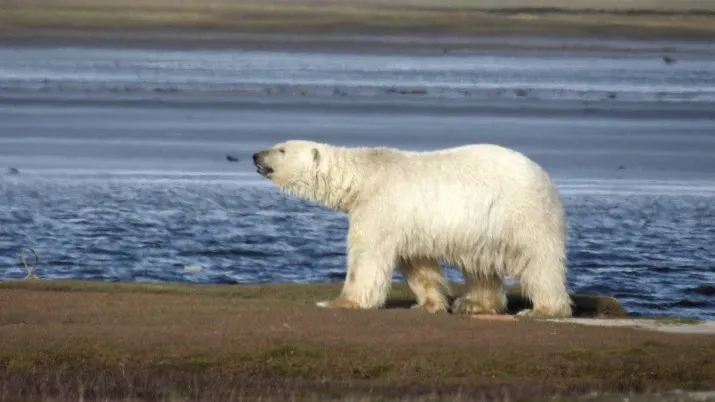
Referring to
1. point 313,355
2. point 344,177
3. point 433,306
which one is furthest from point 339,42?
point 313,355

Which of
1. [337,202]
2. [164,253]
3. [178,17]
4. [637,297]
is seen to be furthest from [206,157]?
[178,17]

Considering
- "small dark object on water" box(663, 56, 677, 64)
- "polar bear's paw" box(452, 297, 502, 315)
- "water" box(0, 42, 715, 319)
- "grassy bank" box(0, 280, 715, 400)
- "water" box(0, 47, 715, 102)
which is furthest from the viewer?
"small dark object on water" box(663, 56, 677, 64)

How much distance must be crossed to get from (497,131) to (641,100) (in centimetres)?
929

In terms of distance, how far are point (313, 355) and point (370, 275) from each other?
230cm

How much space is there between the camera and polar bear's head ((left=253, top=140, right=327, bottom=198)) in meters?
12.7

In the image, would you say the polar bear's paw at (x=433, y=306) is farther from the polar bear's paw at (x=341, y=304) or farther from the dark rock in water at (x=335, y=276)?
the dark rock in water at (x=335, y=276)

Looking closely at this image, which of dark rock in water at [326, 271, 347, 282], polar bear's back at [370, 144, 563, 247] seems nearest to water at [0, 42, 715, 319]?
dark rock in water at [326, 271, 347, 282]

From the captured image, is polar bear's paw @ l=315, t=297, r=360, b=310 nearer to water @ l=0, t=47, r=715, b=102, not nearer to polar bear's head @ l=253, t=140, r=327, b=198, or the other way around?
polar bear's head @ l=253, t=140, r=327, b=198

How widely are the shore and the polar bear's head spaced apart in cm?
4795

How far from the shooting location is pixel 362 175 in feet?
40.8

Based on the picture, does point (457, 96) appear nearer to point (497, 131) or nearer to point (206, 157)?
point (497, 131)

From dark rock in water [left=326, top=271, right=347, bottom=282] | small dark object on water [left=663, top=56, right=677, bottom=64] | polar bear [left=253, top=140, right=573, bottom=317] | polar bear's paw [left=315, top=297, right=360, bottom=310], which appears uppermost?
polar bear [left=253, top=140, right=573, bottom=317]

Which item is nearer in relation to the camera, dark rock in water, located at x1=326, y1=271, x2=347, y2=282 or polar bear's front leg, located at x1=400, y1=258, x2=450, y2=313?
polar bear's front leg, located at x1=400, y1=258, x2=450, y2=313

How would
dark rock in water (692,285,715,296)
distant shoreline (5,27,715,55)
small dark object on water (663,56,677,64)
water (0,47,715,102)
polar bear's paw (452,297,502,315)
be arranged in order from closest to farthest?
polar bear's paw (452,297,502,315)
dark rock in water (692,285,715,296)
water (0,47,715,102)
small dark object on water (663,56,677,64)
distant shoreline (5,27,715,55)
